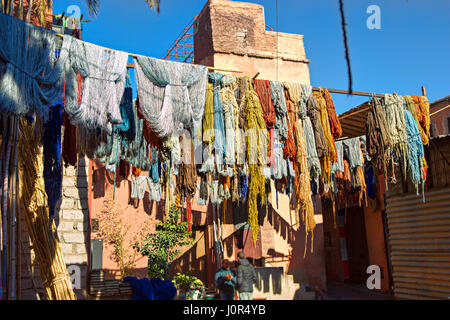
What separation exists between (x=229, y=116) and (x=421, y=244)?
6057 mm

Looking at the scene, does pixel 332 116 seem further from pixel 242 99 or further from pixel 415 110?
pixel 415 110

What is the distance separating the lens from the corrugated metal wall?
28.4 feet

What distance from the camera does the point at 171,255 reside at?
42.1ft

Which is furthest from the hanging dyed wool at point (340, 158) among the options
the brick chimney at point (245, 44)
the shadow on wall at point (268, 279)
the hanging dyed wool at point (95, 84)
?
the hanging dyed wool at point (95, 84)

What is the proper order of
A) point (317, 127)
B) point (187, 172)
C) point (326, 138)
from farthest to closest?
point (326, 138) < point (317, 127) < point (187, 172)

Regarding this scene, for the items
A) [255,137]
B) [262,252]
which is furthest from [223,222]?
[255,137]

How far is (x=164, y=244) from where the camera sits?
41.2 ft

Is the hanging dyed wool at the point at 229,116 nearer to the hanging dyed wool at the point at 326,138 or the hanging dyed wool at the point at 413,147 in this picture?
the hanging dyed wool at the point at 326,138

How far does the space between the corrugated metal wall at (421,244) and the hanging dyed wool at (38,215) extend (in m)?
7.56

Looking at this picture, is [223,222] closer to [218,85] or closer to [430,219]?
[430,219]

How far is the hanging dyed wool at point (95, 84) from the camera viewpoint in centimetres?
501

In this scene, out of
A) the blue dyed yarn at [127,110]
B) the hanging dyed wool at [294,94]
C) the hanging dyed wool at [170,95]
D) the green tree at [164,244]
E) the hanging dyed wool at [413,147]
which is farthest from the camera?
the green tree at [164,244]

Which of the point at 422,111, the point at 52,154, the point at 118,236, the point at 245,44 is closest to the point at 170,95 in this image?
the point at 52,154
